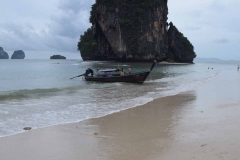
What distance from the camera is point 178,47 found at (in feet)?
252

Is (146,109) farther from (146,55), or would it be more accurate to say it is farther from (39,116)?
(146,55)

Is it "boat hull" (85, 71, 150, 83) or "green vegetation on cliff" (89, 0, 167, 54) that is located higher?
"green vegetation on cliff" (89, 0, 167, 54)

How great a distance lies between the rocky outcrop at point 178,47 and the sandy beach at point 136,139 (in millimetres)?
69807

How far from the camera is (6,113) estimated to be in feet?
27.2

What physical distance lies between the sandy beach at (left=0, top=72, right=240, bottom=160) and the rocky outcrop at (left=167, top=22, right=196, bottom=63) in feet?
229

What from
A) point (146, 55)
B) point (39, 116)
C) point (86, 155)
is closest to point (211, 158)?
point (86, 155)

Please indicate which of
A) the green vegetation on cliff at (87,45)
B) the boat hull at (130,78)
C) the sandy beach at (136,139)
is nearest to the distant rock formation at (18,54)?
the green vegetation on cliff at (87,45)

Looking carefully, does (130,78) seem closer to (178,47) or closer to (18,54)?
(178,47)

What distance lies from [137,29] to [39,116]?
182ft

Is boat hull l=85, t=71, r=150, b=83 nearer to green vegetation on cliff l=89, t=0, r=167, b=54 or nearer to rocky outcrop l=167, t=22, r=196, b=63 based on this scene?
green vegetation on cliff l=89, t=0, r=167, b=54

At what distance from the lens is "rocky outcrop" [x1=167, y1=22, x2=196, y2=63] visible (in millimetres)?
76562

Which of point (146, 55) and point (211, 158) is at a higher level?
point (146, 55)

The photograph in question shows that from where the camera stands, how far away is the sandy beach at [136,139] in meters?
4.39

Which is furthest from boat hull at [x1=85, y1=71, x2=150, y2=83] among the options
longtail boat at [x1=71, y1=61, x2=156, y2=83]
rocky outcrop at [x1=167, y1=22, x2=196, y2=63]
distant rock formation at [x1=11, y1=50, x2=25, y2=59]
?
distant rock formation at [x1=11, y1=50, x2=25, y2=59]
